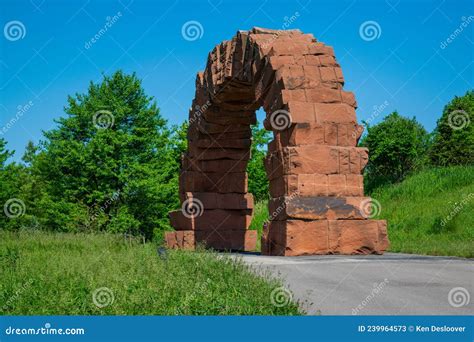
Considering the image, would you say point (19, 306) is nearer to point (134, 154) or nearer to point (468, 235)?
point (468, 235)

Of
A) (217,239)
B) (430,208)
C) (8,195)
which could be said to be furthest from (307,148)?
(8,195)

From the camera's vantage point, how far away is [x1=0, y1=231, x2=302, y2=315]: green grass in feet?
16.6

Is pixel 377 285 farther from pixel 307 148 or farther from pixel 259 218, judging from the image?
pixel 259 218

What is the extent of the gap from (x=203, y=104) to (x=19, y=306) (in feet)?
36.5

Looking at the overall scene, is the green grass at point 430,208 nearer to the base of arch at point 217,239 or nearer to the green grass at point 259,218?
the base of arch at point 217,239

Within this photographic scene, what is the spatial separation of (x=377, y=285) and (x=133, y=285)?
2706mm

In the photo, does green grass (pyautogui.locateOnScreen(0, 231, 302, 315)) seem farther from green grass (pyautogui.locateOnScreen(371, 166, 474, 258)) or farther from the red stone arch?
green grass (pyautogui.locateOnScreen(371, 166, 474, 258))

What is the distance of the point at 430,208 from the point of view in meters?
18.2

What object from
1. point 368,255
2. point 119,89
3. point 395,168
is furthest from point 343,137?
point 119,89

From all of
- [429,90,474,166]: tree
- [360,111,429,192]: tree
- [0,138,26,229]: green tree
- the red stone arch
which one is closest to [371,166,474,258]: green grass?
the red stone arch

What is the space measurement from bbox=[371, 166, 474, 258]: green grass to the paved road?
433cm

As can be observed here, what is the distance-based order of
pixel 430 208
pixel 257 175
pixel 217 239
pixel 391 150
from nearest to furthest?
pixel 217 239
pixel 430 208
pixel 391 150
pixel 257 175

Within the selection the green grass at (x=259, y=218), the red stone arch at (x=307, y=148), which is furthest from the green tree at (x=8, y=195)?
the red stone arch at (x=307, y=148)

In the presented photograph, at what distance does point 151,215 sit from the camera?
1156 inches
